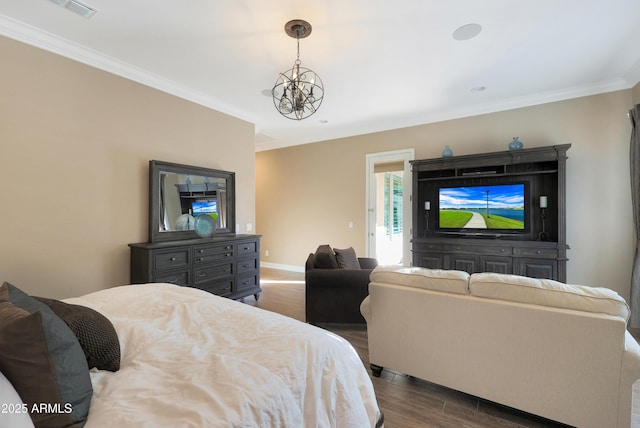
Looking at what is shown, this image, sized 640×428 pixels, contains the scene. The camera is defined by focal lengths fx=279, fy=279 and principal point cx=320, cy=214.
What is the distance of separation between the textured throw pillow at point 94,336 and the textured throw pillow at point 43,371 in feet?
0.78

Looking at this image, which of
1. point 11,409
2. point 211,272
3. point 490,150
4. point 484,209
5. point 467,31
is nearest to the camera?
point 11,409

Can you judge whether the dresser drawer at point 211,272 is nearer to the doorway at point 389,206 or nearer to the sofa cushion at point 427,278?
the sofa cushion at point 427,278

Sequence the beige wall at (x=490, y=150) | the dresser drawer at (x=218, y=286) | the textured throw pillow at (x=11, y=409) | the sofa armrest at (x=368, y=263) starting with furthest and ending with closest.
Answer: the sofa armrest at (x=368, y=263) → the beige wall at (x=490, y=150) → the dresser drawer at (x=218, y=286) → the textured throw pillow at (x=11, y=409)

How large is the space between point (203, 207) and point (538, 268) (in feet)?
15.9

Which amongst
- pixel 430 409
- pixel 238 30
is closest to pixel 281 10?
pixel 238 30

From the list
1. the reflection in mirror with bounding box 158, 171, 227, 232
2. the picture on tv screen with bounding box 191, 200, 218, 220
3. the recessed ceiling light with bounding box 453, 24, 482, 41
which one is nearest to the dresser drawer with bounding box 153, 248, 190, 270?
the reflection in mirror with bounding box 158, 171, 227, 232

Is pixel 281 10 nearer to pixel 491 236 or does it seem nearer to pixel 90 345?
pixel 90 345

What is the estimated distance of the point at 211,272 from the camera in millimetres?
3766

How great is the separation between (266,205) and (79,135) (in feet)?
14.2

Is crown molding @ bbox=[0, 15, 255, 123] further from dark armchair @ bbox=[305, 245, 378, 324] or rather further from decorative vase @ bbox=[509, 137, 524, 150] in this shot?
decorative vase @ bbox=[509, 137, 524, 150]

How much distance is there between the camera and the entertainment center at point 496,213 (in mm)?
3861

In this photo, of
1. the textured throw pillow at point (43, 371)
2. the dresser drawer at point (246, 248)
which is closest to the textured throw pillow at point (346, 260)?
the dresser drawer at point (246, 248)

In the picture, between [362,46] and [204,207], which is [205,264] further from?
[362,46]

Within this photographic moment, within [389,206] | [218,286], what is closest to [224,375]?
[218,286]
